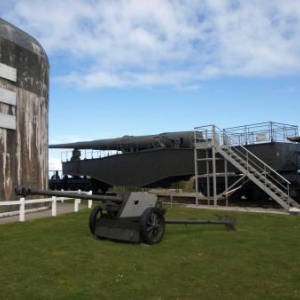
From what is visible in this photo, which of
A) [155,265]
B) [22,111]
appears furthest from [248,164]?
[155,265]

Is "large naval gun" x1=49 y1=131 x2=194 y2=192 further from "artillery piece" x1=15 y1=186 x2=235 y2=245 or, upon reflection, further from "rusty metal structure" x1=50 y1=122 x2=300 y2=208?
"artillery piece" x1=15 y1=186 x2=235 y2=245

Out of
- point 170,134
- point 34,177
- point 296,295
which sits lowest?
point 296,295

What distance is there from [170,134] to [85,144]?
8054 millimetres

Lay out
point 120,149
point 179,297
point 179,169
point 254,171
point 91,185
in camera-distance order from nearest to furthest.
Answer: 1. point 179,297
2. point 254,171
3. point 179,169
4. point 120,149
5. point 91,185

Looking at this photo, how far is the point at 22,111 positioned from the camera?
648 inches

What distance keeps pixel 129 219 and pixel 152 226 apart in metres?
0.49

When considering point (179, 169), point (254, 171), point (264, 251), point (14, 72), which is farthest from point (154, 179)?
point (264, 251)

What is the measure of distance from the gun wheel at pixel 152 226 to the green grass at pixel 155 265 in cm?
18

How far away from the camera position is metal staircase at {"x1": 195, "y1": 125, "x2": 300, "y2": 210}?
18.4 m

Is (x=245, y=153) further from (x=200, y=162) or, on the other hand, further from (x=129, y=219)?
(x=129, y=219)

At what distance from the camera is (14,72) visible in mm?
15938

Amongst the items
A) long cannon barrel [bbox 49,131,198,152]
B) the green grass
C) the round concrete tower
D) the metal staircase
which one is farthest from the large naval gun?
the green grass

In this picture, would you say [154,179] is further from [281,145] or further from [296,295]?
[296,295]

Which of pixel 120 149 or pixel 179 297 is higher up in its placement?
pixel 120 149
